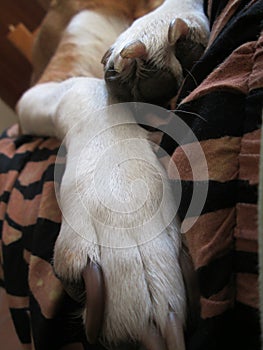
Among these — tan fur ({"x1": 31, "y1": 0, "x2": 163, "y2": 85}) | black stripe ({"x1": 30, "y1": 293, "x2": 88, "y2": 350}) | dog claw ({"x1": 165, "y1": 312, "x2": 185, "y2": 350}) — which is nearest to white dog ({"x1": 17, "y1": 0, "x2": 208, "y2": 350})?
dog claw ({"x1": 165, "y1": 312, "x2": 185, "y2": 350})

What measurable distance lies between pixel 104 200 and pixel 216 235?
0.56 ft

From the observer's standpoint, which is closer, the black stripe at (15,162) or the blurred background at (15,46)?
the black stripe at (15,162)

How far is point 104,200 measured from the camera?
0.56 m

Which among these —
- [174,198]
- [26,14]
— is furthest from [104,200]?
[26,14]

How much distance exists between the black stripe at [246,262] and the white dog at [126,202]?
0.08 m

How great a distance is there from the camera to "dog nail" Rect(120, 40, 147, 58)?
58 centimetres

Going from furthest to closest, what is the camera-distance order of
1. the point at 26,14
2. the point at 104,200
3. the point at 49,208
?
the point at 26,14
the point at 49,208
the point at 104,200

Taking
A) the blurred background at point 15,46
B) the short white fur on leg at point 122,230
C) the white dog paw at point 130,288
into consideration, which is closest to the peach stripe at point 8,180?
the short white fur on leg at point 122,230

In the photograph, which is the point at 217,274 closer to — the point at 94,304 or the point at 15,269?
the point at 94,304

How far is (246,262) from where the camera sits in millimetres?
415

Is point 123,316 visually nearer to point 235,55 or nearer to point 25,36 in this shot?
point 235,55

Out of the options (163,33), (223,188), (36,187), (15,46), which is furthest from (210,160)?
(15,46)

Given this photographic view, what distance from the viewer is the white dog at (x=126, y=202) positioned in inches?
18.8

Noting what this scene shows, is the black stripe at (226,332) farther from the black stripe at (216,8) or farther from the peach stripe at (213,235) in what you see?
the black stripe at (216,8)
